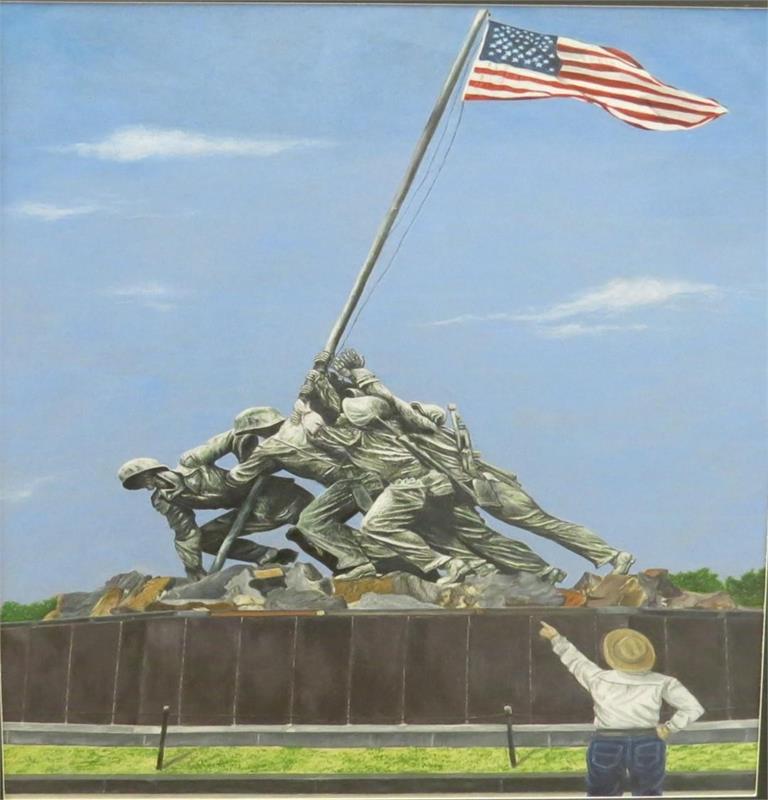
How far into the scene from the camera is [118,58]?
13.8 meters

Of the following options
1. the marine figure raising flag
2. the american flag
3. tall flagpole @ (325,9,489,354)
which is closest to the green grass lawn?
the marine figure raising flag

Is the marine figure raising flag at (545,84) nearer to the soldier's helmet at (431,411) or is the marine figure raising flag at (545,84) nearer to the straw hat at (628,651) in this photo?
the soldier's helmet at (431,411)

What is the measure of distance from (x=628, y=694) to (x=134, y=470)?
4.01m

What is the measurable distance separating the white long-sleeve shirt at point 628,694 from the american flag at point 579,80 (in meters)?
4.06

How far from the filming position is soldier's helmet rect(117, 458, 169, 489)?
13.6 meters

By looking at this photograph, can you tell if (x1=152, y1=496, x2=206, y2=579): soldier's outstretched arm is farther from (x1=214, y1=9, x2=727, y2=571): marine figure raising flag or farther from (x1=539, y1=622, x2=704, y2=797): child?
(x1=539, y1=622, x2=704, y2=797): child

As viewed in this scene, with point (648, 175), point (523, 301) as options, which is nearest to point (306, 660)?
point (523, 301)

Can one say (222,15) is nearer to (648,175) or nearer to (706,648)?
(648,175)

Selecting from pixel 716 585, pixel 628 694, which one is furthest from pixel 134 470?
pixel 716 585

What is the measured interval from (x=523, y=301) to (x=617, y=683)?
9.64 ft

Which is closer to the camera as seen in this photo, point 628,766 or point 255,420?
point 628,766

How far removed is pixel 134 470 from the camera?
44.6 ft

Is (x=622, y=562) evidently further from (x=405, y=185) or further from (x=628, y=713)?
(x=405, y=185)

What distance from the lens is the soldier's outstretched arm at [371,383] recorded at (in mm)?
13727
